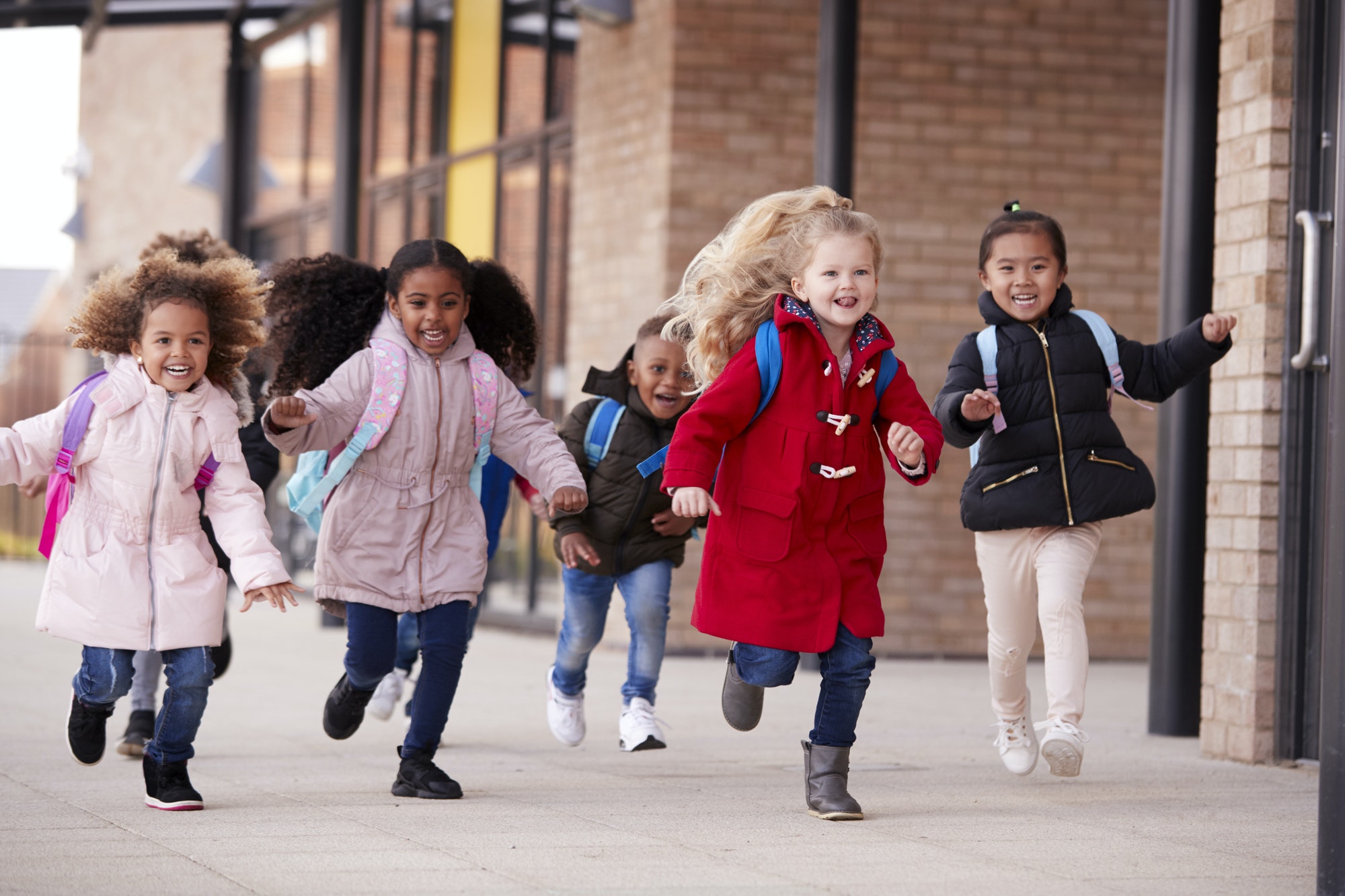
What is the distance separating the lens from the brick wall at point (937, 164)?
10242mm

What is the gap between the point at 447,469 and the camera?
5.16 m

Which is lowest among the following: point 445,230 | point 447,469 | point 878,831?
point 878,831

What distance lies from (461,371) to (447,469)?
0.31 meters

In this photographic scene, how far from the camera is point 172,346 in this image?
4.77 metres

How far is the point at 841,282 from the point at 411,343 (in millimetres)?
1331

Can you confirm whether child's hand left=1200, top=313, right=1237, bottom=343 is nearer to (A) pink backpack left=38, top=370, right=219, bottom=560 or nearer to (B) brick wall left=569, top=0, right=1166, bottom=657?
(A) pink backpack left=38, top=370, right=219, bottom=560

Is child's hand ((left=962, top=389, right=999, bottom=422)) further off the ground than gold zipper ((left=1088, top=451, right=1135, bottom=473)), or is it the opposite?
child's hand ((left=962, top=389, right=999, bottom=422))

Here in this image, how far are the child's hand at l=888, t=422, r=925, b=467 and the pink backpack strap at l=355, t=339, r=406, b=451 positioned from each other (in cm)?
148

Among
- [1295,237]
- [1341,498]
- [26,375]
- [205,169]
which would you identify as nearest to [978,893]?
[1341,498]

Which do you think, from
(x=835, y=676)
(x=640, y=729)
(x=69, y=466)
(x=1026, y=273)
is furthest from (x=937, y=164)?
(x=69, y=466)

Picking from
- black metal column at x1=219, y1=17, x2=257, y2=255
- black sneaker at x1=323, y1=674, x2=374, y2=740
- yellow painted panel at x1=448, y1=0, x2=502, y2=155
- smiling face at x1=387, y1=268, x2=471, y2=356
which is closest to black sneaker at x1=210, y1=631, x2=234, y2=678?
black sneaker at x1=323, y1=674, x2=374, y2=740

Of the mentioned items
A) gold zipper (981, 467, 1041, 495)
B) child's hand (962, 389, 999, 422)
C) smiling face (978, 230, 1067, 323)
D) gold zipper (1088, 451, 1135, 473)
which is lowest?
gold zipper (981, 467, 1041, 495)

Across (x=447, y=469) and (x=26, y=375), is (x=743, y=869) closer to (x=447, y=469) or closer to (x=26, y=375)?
(x=447, y=469)

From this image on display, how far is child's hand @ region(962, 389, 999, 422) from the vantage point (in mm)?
5066
